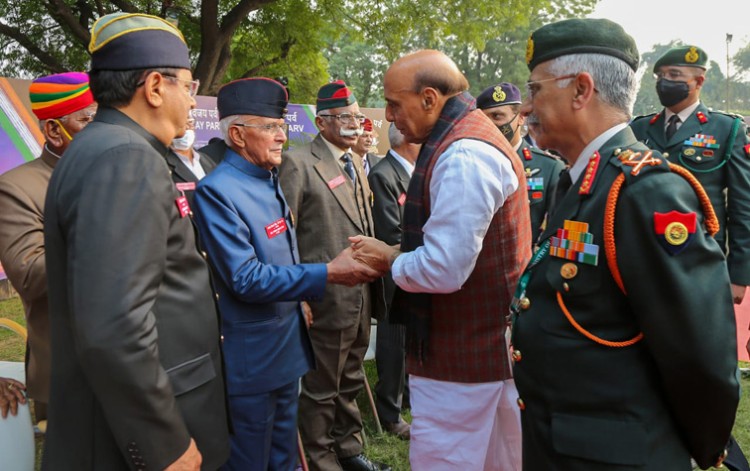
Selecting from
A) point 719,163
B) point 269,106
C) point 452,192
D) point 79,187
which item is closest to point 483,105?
point 719,163

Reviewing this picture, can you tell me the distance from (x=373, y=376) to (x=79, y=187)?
177 inches

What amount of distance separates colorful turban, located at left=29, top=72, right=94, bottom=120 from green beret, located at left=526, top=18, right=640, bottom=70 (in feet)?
7.86

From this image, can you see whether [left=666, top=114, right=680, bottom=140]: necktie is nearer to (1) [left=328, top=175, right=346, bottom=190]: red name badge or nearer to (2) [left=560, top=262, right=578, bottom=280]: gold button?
(1) [left=328, top=175, right=346, bottom=190]: red name badge

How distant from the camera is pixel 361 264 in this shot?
2.73 m

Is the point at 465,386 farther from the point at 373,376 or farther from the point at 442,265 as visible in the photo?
the point at 373,376

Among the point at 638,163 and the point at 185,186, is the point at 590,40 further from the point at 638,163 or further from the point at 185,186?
the point at 185,186

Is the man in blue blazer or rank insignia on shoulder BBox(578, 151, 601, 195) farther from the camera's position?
the man in blue blazer

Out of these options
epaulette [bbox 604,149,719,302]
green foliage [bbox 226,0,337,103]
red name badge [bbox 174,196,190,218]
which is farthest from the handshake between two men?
green foliage [bbox 226,0,337,103]

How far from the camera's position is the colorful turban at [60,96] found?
10.1ft

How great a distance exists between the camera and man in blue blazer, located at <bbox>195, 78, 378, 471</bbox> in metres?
2.57

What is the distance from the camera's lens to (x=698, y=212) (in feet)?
5.09

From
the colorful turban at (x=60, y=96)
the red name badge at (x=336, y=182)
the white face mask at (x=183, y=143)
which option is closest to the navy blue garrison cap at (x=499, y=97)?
the red name badge at (x=336, y=182)

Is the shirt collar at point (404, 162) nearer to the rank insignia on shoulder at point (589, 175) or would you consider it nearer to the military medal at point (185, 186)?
the military medal at point (185, 186)

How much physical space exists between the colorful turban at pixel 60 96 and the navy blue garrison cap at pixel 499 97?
10.3 ft
